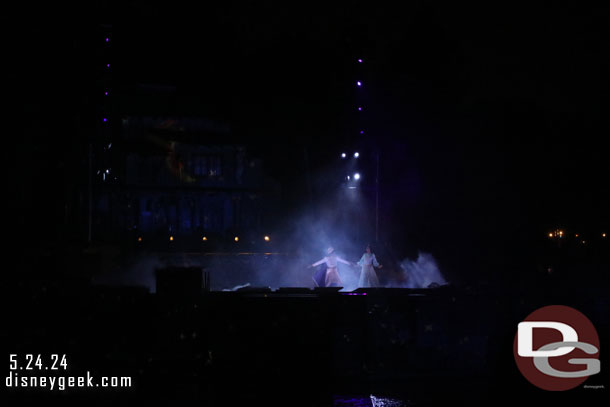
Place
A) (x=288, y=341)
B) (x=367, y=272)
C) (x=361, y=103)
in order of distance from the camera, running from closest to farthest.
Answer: (x=288, y=341) → (x=367, y=272) → (x=361, y=103)

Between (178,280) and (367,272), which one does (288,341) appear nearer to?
(178,280)

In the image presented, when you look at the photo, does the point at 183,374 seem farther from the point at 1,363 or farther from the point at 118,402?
the point at 1,363

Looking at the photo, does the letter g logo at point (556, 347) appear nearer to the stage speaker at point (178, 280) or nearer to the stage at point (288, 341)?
the stage at point (288, 341)

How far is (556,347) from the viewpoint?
20.5 ft

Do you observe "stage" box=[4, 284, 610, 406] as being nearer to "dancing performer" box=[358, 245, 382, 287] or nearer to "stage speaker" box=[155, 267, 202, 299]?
"stage speaker" box=[155, 267, 202, 299]

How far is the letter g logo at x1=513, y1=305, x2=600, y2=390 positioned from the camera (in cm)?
A: 615

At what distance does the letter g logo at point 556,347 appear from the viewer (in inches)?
242

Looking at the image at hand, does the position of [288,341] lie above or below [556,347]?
above

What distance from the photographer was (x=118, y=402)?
575 cm

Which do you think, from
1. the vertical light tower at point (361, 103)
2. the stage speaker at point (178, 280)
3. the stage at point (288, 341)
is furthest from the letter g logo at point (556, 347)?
the vertical light tower at point (361, 103)

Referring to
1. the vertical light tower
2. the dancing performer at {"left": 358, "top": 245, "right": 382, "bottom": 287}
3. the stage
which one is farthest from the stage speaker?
the vertical light tower

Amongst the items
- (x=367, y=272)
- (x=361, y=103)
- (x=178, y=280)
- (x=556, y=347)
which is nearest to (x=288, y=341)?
(x=178, y=280)

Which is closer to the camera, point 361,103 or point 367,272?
point 367,272

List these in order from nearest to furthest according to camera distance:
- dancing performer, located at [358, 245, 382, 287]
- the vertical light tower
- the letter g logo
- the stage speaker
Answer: the letter g logo, the stage speaker, dancing performer, located at [358, 245, 382, 287], the vertical light tower
